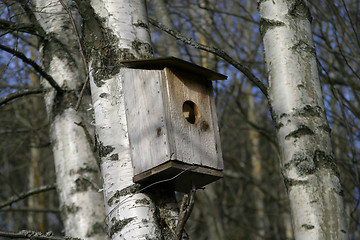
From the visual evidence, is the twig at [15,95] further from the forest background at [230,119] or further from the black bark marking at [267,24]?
the black bark marking at [267,24]

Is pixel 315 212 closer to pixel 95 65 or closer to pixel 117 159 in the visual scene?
pixel 117 159

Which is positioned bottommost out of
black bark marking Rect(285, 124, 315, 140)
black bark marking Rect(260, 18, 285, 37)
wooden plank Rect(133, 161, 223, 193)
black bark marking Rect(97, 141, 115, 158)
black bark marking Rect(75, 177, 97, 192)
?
wooden plank Rect(133, 161, 223, 193)

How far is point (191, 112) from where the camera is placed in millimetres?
3361

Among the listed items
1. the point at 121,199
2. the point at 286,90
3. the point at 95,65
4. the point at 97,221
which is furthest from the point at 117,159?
the point at 97,221

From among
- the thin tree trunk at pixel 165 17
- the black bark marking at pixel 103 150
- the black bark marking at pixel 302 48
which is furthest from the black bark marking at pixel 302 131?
the thin tree trunk at pixel 165 17

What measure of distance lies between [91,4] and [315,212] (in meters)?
1.66

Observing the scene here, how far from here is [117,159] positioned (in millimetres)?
3053

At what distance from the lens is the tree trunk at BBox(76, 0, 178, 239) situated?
2.92 metres

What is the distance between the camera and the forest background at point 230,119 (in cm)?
573

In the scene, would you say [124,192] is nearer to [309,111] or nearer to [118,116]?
[118,116]

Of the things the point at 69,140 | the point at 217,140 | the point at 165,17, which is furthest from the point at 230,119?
the point at 217,140

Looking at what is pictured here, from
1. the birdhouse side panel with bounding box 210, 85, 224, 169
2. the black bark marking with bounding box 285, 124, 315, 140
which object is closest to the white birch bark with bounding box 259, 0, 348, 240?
the black bark marking with bounding box 285, 124, 315, 140

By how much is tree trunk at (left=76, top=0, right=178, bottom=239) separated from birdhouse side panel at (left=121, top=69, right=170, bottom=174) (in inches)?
1.5

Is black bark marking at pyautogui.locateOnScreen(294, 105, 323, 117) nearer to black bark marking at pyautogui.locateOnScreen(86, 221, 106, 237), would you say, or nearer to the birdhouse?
the birdhouse
